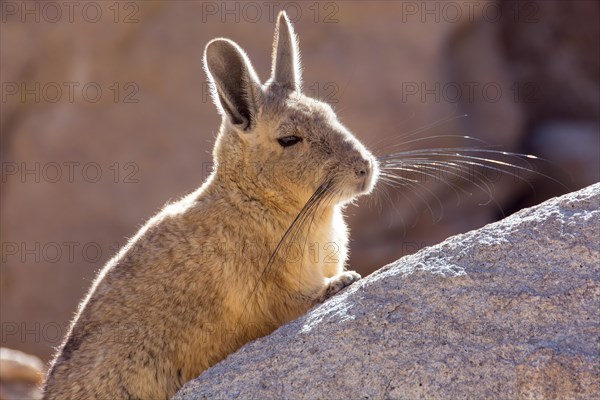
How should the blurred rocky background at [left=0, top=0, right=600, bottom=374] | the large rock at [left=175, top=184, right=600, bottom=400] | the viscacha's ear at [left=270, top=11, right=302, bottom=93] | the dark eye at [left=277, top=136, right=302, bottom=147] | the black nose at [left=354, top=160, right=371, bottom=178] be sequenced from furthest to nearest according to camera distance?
the blurred rocky background at [left=0, top=0, right=600, bottom=374]
the viscacha's ear at [left=270, top=11, right=302, bottom=93]
the dark eye at [left=277, top=136, right=302, bottom=147]
the black nose at [left=354, top=160, right=371, bottom=178]
the large rock at [left=175, top=184, right=600, bottom=400]

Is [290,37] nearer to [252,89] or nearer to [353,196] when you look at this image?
[252,89]

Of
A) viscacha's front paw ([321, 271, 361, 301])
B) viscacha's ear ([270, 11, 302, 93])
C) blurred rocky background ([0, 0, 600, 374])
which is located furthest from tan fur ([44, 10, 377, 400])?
blurred rocky background ([0, 0, 600, 374])

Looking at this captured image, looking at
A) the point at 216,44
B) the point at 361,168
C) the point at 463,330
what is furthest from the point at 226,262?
the point at 463,330

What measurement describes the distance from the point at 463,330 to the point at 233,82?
7.92ft

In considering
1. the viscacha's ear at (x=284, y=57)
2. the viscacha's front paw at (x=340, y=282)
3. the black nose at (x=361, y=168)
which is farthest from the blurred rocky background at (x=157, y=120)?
the viscacha's front paw at (x=340, y=282)

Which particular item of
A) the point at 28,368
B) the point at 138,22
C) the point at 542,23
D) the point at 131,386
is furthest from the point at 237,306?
the point at 542,23

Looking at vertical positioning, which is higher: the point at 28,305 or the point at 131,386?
the point at 131,386

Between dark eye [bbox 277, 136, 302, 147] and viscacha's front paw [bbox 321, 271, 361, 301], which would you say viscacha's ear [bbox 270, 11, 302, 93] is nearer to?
dark eye [bbox 277, 136, 302, 147]

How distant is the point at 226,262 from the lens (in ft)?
16.6

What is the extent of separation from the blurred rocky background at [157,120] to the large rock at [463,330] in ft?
23.5

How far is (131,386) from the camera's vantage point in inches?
193

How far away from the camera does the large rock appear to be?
362cm

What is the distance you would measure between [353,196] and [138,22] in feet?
23.5

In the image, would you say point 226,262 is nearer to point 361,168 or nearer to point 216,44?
point 361,168
